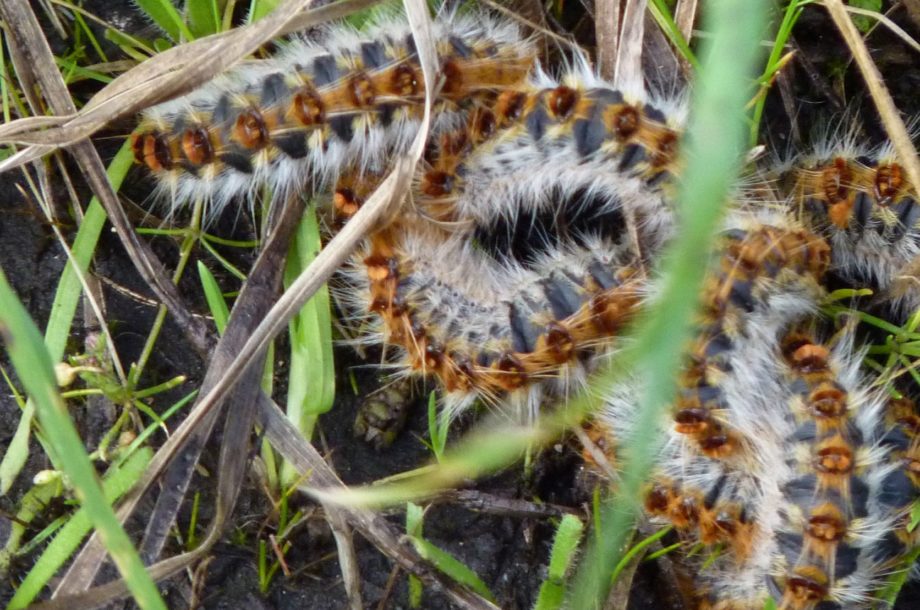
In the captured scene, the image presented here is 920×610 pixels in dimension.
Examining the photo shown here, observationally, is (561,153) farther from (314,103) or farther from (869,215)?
(869,215)

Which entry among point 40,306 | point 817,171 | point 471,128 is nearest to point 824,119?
point 817,171

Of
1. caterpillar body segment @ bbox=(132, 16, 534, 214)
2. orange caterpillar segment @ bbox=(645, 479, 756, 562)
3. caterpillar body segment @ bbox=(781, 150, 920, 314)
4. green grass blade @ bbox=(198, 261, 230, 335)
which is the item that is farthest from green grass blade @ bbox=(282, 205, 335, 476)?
caterpillar body segment @ bbox=(781, 150, 920, 314)

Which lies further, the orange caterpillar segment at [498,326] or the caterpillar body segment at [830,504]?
the orange caterpillar segment at [498,326]

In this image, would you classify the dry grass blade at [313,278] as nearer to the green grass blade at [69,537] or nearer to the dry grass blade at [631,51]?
the green grass blade at [69,537]

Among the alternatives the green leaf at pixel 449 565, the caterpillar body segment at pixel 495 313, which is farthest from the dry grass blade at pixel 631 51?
the green leaf at pixel 449 565

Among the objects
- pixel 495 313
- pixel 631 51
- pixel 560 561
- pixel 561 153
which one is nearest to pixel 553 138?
pixel 561 153
